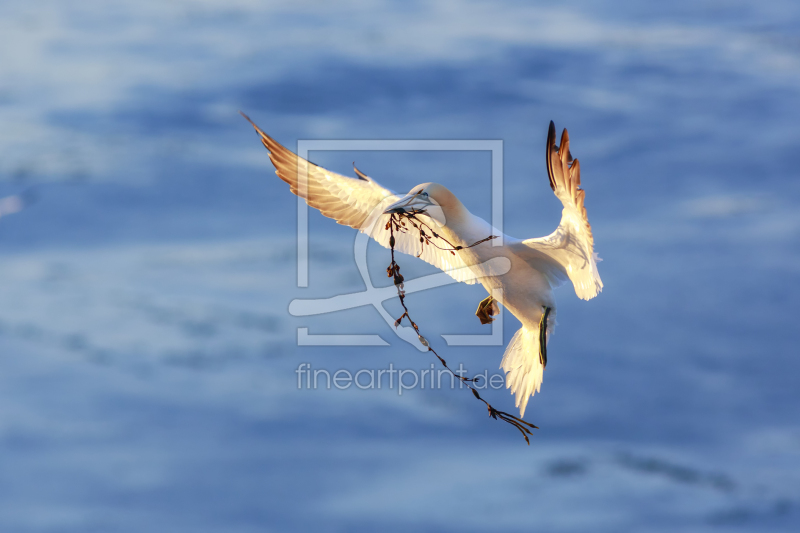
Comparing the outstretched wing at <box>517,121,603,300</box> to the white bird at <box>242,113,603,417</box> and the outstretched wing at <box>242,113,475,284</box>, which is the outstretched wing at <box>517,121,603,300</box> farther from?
the outstretched wing at <box>242,113,475,284</box>

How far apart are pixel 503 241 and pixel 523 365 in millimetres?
1446

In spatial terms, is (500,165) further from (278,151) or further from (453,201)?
(278,151)

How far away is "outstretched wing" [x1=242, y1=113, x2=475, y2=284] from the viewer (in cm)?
847

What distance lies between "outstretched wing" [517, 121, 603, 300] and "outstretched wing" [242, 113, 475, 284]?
888 mm

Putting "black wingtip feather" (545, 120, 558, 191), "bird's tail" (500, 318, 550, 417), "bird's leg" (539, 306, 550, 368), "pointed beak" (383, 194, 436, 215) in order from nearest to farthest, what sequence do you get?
"black wingtip feather" (545, 120, 558, 191), "pointed beak" (383, 194, 436, 215), "bird's leg" (539, 306, 550, 368), "bird's tail" (500, 318, 550, 417)

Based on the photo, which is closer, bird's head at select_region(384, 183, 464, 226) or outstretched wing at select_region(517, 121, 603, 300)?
outstretched wing at select_region(517, 121, 603, 300)

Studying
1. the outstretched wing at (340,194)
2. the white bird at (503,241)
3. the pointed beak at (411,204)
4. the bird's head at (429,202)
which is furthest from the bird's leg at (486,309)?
the pointed beak at (411,204)

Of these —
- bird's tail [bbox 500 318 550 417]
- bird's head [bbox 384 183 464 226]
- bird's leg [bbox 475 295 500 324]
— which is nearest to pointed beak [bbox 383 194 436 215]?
bird's head [bbox 384 183 464 226]

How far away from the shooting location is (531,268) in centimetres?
795

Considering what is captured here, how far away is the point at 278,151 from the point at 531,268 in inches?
108

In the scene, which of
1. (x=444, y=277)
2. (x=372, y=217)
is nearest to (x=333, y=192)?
(x=372, y=217)

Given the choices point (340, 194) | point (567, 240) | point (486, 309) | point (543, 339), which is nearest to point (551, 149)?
point (567, 240)

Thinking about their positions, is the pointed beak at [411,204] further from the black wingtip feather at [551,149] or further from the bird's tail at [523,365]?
the bird's tail at [523,365]

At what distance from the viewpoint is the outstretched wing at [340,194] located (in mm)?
8469
